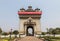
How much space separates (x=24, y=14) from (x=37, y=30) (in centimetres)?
619

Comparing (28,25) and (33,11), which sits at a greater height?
(33,11)

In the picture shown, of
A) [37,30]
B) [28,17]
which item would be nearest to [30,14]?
[28,17]

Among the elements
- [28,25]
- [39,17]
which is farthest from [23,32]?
[39,17]

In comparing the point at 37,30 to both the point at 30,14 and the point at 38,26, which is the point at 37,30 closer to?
the point at 38,26

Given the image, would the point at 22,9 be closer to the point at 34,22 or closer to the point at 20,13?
the point at 20,13

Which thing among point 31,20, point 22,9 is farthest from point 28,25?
point 22,9

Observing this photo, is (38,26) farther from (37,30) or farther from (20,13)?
(20,13)

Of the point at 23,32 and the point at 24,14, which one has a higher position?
the point at 24,14

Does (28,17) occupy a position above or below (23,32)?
above

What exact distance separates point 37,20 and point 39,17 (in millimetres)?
1121

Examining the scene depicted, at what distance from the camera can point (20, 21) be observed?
196 ft

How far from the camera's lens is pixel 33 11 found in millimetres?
59219

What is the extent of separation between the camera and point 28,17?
59.1m

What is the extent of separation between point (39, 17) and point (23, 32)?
6636 mm
